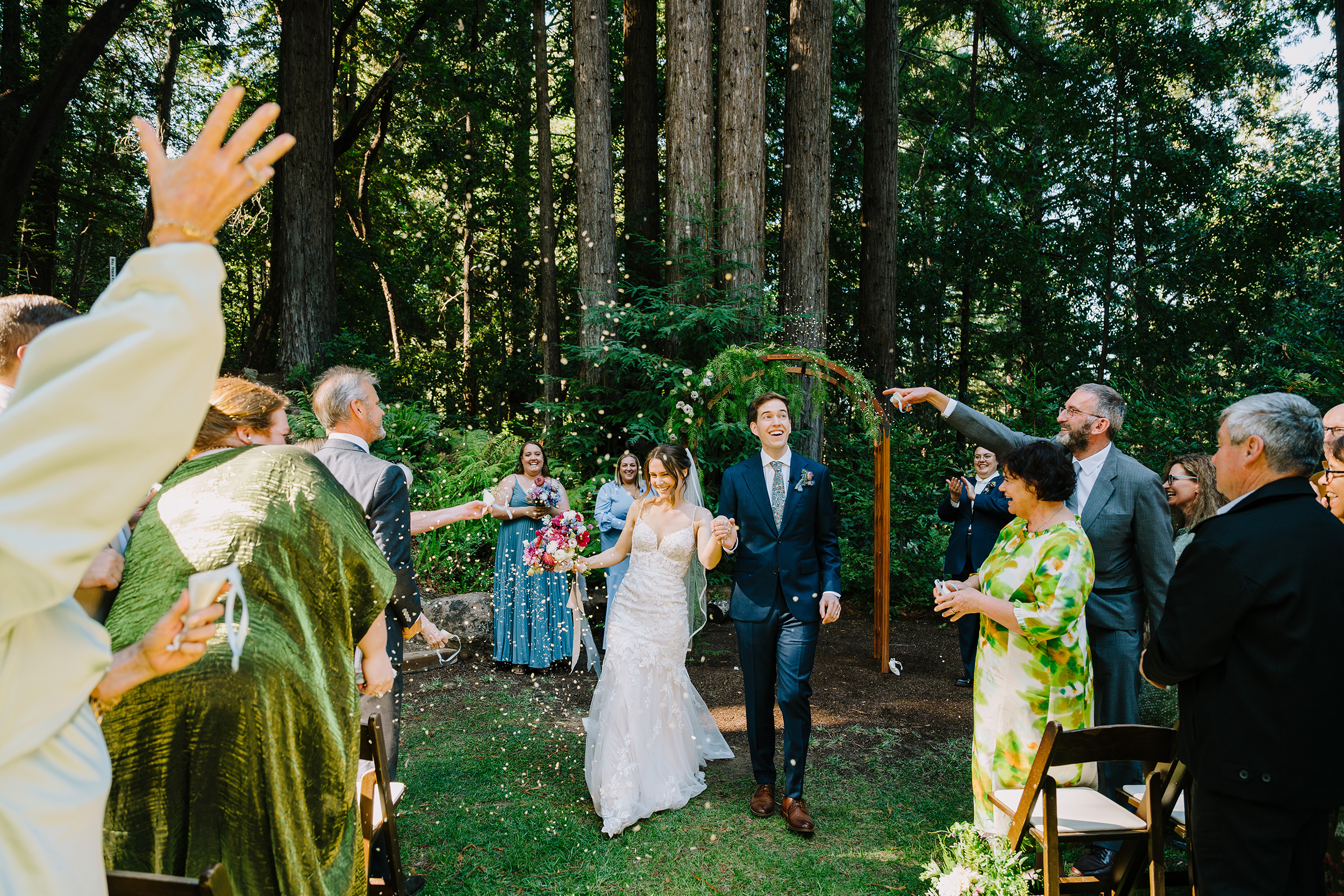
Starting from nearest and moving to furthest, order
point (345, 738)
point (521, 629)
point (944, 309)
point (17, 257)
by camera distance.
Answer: point (345, 738) < point (521, 629) < point (17, 257) < point (944, 309)

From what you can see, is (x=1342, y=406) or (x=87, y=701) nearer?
(x=87, y=701)

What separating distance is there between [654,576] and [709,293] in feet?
13.8

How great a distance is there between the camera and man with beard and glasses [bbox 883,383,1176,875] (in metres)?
3.69

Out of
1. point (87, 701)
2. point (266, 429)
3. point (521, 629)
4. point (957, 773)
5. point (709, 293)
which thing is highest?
point (709, 293)

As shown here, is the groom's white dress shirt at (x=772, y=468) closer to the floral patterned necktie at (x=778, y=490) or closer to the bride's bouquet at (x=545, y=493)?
the floral patterned necktie at (x=778, y=490)

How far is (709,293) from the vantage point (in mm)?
7996

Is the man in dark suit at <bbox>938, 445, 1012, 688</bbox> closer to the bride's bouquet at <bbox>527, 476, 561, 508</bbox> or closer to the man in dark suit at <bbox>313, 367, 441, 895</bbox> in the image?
the bride's bouquet at <bbox>527, 476, 561, 508</bbox>

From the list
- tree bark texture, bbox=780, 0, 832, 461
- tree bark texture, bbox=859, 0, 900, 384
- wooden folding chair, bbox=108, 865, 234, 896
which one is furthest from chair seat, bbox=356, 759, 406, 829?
tree bark texture, bbox=859, 0, 900, 384

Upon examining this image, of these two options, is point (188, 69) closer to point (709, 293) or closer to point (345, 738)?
point (709, 293)

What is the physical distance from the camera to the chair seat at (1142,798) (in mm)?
3070

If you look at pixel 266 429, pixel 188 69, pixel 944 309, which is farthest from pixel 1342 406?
pixel 188 69

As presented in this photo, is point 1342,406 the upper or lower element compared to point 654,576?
upper

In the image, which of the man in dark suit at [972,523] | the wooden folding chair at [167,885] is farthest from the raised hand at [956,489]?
the wooden folding chair at [167,885]

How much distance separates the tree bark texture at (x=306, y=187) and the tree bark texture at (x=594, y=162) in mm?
3979
